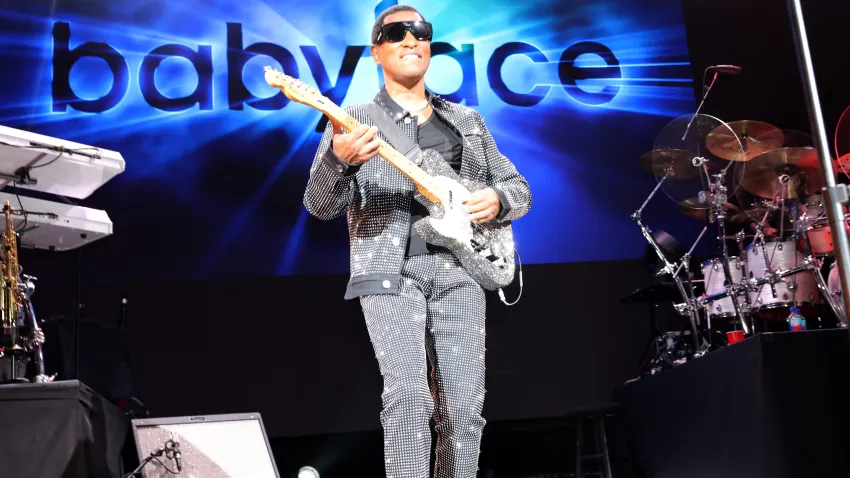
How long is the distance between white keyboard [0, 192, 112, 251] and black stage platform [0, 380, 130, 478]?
200 centimetres

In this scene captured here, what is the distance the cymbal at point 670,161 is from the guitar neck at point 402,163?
125 inches

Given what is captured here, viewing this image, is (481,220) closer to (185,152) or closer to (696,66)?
(185,152)

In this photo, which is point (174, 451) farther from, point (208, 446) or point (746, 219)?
point (746, 219)

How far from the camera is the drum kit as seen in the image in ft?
18.2

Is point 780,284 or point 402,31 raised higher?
point 402,31

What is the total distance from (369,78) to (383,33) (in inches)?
114

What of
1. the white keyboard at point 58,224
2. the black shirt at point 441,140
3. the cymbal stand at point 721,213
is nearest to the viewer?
the black shirt at point 441,140

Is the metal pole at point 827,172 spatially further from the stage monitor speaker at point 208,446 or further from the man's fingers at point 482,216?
the stage monitor speaker at point 208,446

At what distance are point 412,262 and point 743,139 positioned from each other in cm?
390

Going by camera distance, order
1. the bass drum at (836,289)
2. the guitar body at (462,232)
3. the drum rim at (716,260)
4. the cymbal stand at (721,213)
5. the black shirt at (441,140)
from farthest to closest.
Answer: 1. the drum rim at (716,260)
2. the cymbal stand at (721,213)
3. the bass drum at (836,289)
4. the black shirt at (441,140)
5. the guitar body at (462,232)

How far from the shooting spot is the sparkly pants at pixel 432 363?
2590 mm

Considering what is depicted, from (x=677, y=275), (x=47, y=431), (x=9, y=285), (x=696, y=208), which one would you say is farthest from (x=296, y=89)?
(x=696, y=208)

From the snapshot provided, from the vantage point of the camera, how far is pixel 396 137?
9.75ft

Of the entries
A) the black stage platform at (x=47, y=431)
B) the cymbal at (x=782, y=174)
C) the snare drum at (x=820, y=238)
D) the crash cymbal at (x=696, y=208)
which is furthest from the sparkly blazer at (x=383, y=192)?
the cymbal at (x=782, y=174)
